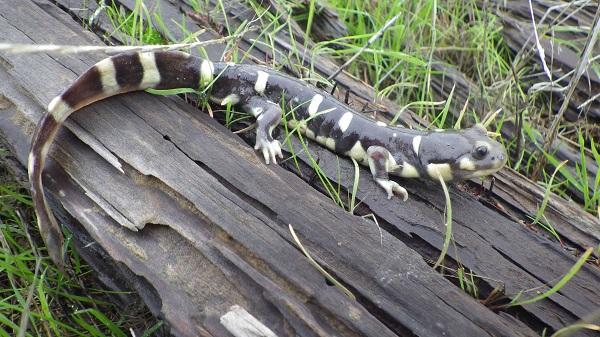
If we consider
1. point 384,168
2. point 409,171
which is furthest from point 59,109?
point 409,171

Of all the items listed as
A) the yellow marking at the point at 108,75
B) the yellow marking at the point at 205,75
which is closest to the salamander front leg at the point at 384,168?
A: the yellow marking at the point at 205,75

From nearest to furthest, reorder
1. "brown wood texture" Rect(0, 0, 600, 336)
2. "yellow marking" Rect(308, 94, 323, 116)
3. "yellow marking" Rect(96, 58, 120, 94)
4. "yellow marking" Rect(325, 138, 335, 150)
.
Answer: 1. "brown wood texture" Rect(0, 0, 600, 336)
2. "yellow marking" Rect(96, 58, 120, 94)
3. "yellow marking" Rect(325, 138, 335, 150)
4. "yellow marking" Rect(308, 94, 323, 116)

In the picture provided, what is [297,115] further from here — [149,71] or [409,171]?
[149,71]

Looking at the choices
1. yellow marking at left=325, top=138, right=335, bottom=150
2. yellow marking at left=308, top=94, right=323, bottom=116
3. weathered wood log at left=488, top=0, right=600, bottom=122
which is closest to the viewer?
yellow marking at left=325, top=138, right=335, bottom=150

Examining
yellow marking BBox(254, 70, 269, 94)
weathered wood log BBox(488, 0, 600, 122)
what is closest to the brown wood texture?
yellow marking BBox(254, 70, 269, 94)

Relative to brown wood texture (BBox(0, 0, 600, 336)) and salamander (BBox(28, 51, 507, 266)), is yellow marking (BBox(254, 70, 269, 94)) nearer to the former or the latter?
salamander (BBox(28, 51, 507, 266))

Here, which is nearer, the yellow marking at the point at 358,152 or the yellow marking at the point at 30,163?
the yellow marking at the point at 30,163

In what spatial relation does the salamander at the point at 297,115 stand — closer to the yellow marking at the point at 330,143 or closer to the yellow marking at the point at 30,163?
the yellow marking at the point at 330,143
